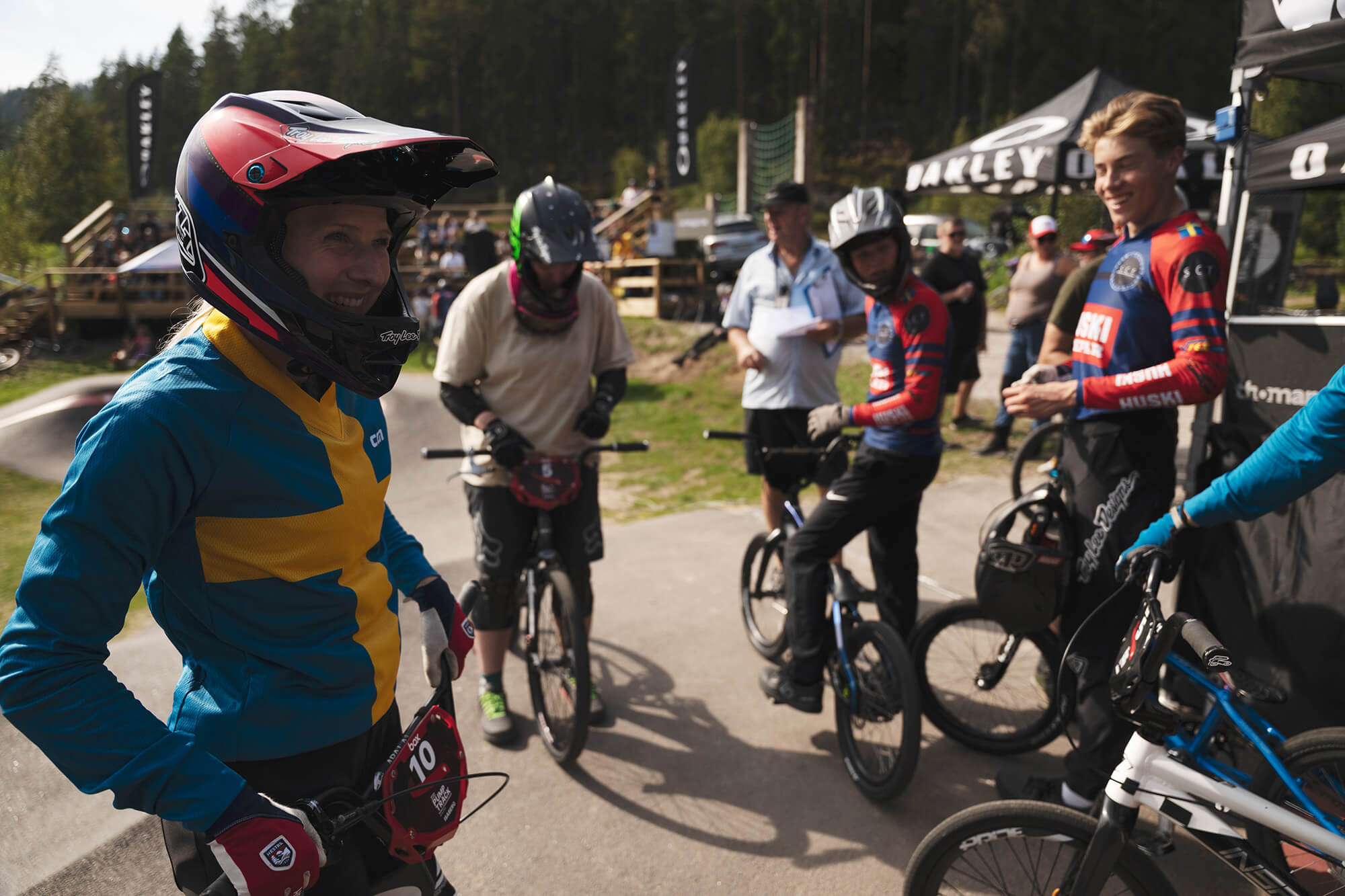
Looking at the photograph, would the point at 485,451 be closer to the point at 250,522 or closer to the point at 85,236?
the point at 250,522

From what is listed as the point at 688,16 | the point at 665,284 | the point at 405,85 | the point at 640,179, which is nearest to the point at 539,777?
the point at 665,284

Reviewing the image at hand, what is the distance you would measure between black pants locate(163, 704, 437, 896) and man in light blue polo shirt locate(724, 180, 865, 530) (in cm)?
290

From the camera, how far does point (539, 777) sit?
3.28 metres

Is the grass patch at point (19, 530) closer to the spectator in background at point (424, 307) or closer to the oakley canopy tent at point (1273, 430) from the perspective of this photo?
the oakley canopy tent at point (1273, 430)

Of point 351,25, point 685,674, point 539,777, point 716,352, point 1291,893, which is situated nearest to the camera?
point 1291,893

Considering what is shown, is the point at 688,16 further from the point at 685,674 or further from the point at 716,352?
the point at 685,674

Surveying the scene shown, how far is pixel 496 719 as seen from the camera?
355cm

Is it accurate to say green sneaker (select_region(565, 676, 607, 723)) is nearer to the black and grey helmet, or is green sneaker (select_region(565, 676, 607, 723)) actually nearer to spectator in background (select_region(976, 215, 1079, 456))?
the black and grey helmet

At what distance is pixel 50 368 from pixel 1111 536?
68.1ft

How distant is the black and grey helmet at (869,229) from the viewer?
125 inches

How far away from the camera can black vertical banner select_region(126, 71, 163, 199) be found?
2786cm

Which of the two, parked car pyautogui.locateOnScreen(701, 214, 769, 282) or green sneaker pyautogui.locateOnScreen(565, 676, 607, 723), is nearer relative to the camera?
green sneaker pyautogui.locateOnScreen(565, 676, 607, 723)

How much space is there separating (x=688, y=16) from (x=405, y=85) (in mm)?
21739

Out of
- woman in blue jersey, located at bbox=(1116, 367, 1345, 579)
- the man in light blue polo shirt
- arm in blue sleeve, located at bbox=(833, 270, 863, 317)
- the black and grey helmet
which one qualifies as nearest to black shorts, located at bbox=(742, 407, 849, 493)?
the man in light blue polo shirt
